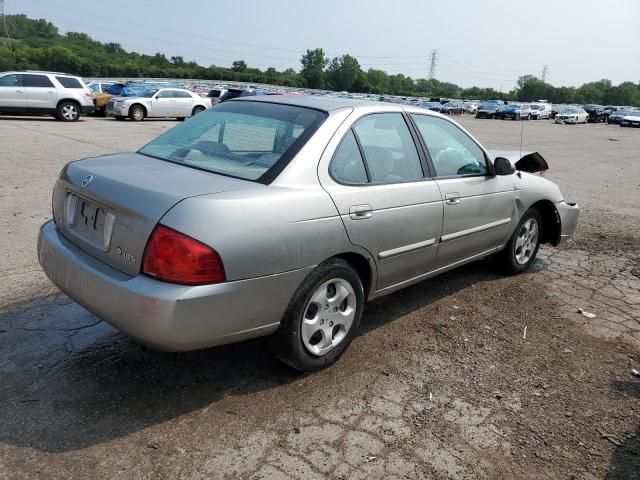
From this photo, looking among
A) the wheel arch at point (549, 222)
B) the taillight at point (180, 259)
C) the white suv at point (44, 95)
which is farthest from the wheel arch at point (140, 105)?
the taillight at point (180, 259)

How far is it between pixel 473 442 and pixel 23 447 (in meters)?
2.17

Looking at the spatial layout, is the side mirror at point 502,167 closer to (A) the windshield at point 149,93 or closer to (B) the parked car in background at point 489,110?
(A) the windshield at point 149,93

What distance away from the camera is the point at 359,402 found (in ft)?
9.74

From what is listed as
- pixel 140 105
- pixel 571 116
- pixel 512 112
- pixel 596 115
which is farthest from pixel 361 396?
pixel 596 115

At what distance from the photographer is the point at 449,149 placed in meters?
4.12

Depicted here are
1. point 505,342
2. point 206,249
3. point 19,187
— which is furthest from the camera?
point 19,187

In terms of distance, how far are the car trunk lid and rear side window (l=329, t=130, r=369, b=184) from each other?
58 centimetres

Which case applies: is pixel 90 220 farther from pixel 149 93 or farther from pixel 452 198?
pixel 149 93

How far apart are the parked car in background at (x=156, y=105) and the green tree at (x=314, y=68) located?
9039 centimetres

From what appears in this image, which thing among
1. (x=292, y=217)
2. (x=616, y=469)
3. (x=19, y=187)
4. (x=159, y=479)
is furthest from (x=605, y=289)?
(x=19, y=187)

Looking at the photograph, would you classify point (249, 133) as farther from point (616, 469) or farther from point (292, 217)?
point (616, 469)

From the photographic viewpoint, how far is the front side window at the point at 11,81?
729 inches

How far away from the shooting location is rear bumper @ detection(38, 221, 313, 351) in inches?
98.0

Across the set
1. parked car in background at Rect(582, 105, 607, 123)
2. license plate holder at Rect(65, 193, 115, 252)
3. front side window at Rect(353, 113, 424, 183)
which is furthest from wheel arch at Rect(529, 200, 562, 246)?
parked car in background at Rect(582, 105, 607, 123)
